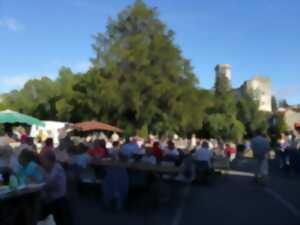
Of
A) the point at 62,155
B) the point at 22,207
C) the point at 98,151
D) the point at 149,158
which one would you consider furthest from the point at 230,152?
the point at 22,207

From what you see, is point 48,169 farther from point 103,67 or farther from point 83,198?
point 103,67

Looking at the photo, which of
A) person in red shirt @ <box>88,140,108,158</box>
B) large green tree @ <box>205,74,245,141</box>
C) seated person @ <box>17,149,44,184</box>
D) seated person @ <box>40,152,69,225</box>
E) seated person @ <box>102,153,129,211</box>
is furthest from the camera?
large green tree @ <box>205,74,245,141</box>

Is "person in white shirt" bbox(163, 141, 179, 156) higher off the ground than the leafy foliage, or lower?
lower

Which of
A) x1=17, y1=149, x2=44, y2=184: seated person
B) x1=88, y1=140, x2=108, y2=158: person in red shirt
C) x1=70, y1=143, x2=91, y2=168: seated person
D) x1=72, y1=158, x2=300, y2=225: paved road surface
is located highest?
x1=88, y1=140, x2=108, y2=158: person in red shirt

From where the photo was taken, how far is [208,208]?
12125 millimetres

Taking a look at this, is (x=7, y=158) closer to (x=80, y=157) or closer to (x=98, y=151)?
(x=80, y=157)

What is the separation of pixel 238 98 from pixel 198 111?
740 inches

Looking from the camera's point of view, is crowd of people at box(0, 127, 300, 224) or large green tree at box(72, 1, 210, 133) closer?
crowd of people at box(0, 127, 300, 224)

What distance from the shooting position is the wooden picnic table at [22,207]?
716 cm

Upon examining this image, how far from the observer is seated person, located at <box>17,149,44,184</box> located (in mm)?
8156

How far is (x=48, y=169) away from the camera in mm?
8281

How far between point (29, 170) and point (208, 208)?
5055mm

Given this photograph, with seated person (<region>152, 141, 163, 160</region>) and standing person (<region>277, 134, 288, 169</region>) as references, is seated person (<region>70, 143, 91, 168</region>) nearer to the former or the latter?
seated person (<region>152, 141, 163, 160</region>)

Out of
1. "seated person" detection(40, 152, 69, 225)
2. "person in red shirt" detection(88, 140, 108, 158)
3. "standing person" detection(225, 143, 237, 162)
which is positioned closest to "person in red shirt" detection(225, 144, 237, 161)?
"standing person" detection(225, 143, 237, 162)
